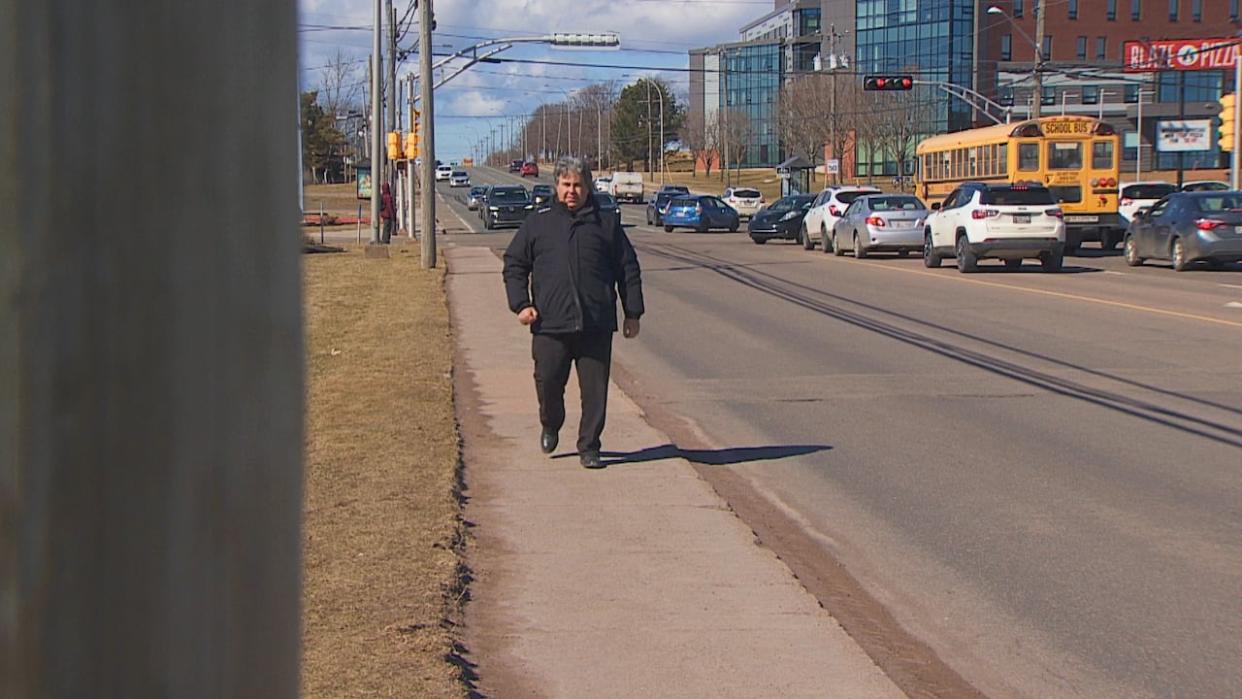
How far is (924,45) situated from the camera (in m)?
90.0

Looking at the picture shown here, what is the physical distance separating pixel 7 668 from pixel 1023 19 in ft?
304

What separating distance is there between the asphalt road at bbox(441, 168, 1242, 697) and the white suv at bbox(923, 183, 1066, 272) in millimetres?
5126

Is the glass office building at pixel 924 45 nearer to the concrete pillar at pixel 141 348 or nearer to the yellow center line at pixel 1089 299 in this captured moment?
the yellow center line at pixel 1089 299

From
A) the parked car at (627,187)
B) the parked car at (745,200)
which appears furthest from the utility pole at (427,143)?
the parked car at (627,187)

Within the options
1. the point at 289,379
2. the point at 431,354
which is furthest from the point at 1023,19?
the point at 289,379

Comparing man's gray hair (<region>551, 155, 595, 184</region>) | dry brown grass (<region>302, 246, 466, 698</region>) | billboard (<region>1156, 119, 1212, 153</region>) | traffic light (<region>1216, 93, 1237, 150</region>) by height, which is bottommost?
dry brown grass (<region>302, 246, 466, 698</region>)

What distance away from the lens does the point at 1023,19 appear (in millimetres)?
87938

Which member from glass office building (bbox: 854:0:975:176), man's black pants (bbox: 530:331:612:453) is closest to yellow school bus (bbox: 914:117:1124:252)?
man's black pants (bbox: 530:331:612:453)

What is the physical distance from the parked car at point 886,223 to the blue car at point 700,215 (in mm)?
17989

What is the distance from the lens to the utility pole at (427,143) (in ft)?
92.7

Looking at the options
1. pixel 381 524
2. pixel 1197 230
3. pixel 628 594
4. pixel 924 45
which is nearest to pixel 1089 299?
pixel 1197 230

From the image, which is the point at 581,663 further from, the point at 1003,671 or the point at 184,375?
the point at 184,375

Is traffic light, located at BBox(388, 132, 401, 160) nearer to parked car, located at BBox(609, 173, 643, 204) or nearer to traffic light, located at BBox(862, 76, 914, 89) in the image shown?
traffic light, located at BBox(862, 76, 914, 89)

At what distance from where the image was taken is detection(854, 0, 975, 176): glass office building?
88062 mm
